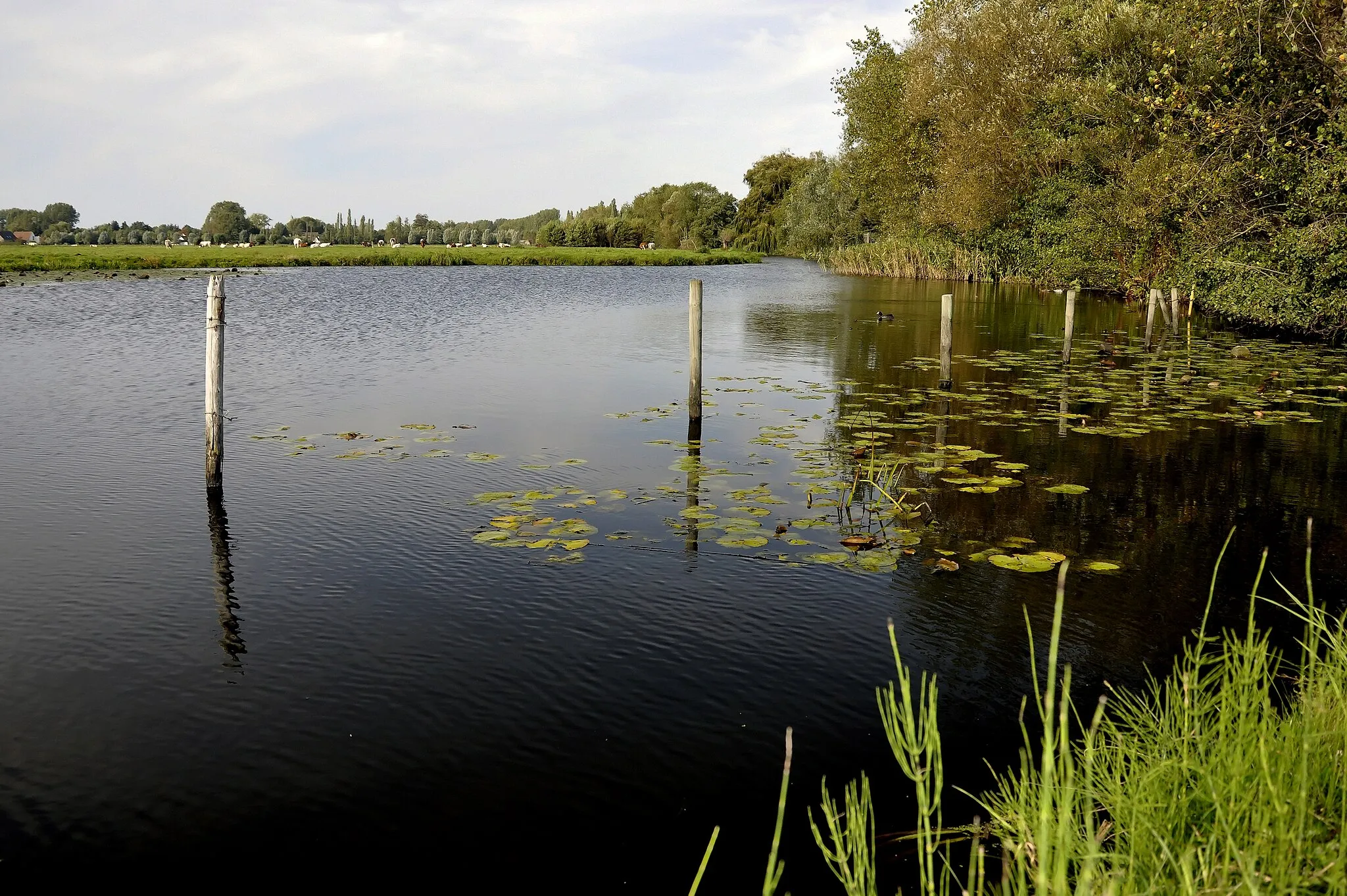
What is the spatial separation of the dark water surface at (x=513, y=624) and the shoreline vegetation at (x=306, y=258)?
68.5m

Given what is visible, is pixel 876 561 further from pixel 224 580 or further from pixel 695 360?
pixel 695 360

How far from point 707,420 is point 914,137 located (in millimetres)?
50303

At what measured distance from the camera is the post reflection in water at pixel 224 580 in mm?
9328

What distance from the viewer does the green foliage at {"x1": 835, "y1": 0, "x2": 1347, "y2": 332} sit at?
25984 mm

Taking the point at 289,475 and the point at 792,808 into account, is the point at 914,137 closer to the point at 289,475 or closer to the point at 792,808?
the point at 289,475

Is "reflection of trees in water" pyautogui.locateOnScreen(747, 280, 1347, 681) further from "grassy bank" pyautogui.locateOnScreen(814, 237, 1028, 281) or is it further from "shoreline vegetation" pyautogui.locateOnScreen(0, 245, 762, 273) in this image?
"shoreline vegetation" pyautogui.locateOnScreen(0, 245, 762, 273)

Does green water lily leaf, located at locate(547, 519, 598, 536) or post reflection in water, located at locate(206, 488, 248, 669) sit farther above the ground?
green water lily leaf, located at locate(547, 519, 598, 536)

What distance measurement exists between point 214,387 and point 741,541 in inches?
291

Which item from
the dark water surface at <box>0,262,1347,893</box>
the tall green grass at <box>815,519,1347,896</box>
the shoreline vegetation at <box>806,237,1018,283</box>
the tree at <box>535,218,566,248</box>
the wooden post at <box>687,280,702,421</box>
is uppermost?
the tree at <box>535,218,566,248</box>

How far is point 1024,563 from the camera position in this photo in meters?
11.2

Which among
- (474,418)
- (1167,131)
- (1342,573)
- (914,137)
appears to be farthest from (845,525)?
(914,137)

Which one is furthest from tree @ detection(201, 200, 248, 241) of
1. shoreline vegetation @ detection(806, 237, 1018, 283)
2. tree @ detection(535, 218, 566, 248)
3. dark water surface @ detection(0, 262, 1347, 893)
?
dark water surface @ detection(0, 262, 1347, 893)

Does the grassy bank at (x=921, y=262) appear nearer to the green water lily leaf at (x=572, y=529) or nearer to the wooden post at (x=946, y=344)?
the wooden post at (x=946, y=344)

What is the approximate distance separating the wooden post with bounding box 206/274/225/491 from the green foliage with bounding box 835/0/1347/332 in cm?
2306
